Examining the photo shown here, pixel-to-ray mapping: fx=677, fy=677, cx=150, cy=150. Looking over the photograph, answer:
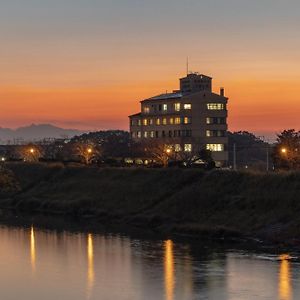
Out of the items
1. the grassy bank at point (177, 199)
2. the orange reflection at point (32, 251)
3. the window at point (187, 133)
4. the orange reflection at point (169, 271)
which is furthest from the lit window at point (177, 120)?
the orange reflection at point (169, 271)

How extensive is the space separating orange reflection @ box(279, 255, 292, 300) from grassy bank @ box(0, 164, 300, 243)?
8.03 m

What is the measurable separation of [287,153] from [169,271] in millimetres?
41402

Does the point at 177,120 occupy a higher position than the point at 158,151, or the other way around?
the point at 177,120

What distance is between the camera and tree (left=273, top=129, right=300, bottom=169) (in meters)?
77.1

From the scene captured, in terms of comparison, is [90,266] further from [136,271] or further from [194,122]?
[194,122]

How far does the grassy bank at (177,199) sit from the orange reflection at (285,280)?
803 centimetres

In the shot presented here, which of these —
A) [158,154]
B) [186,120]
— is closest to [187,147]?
[186,120]

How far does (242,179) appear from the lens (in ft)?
212

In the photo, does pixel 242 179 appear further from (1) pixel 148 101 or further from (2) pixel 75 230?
(1) pixel 148 101

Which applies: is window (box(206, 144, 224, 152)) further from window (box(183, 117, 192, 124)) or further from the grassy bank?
the grassy bank

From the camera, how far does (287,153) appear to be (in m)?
78.2

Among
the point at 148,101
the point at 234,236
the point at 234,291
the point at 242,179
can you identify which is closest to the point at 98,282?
the point at 234,291

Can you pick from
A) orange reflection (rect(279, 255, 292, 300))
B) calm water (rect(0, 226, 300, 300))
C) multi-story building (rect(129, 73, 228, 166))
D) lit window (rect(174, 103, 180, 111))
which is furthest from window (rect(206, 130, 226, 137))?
orange reflection (rect(279, 255, 292, 300))

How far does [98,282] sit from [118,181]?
42.6 metres
